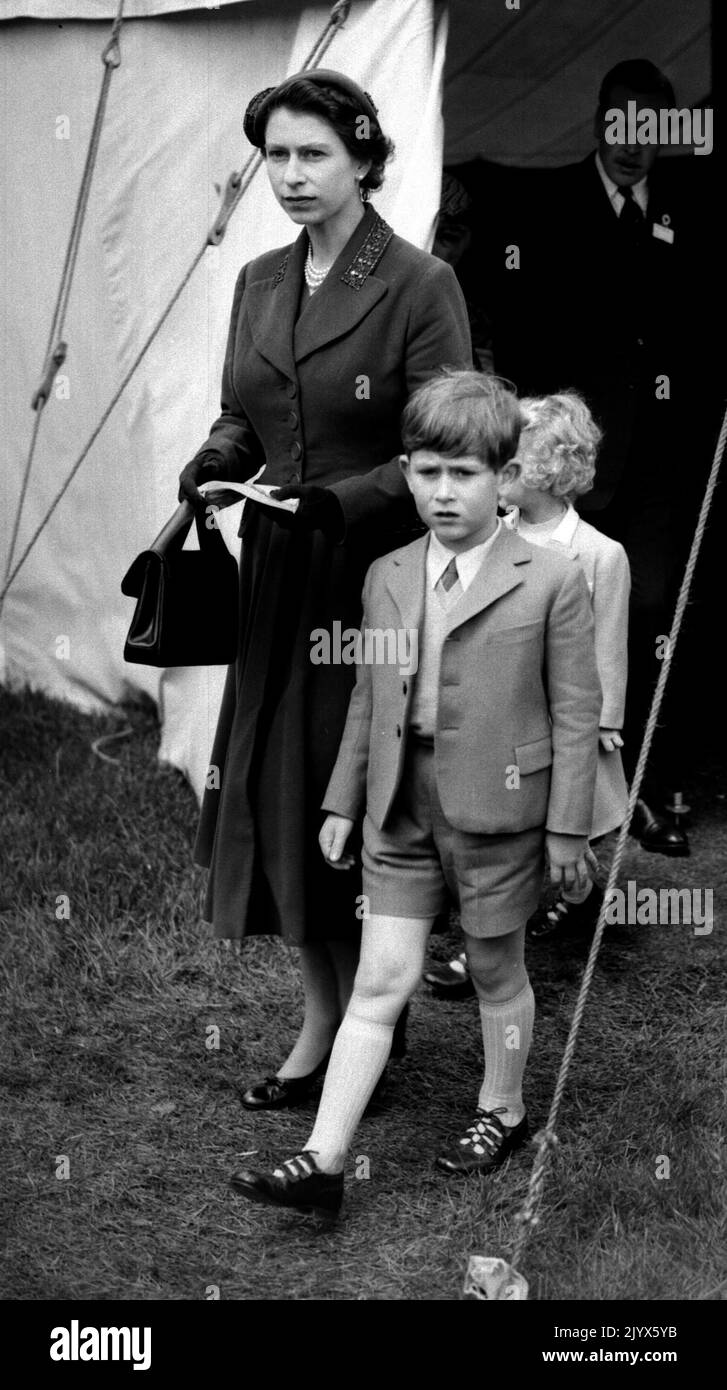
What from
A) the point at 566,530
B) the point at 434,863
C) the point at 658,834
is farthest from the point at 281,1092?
the point at 658,834

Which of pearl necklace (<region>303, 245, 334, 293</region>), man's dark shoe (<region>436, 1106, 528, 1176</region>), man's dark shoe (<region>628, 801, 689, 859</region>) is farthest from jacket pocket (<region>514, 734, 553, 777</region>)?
man's dark shoe (<region>628, 801, 689, 859</region>)

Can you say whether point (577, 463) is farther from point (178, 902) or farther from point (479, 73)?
point (479, 73)

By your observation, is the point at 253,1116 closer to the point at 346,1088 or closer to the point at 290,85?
the point at 346,1088

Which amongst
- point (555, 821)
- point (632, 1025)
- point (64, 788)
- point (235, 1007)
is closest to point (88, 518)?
point (64, 788)

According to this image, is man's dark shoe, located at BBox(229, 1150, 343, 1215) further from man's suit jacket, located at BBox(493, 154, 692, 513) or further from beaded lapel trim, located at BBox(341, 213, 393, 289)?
man's suit jacket, located at BBox(493, 154, 692, 513)

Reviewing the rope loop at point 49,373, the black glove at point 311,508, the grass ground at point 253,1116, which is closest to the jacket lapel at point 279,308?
the black glove at point 311,508

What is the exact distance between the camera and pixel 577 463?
13.9 ft

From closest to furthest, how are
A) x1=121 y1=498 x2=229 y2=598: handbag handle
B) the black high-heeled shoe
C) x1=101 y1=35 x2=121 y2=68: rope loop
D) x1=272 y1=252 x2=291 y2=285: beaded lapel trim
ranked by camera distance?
1. x1=121 y1=498 x2=229 y2=598: handbag handle
2. x1=272 y1=252 x2=291 y2=285: beaded lapel trim
3. the black high-heeled shoe
4. x1=101 y1=35 x2=121 y2=68: rope loop

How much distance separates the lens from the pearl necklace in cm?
366

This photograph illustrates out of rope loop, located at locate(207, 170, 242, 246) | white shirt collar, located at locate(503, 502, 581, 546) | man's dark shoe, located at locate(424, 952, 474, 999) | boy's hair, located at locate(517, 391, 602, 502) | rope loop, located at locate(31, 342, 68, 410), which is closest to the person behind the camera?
boy's hair, located at locate(517, 391, 602, 502)

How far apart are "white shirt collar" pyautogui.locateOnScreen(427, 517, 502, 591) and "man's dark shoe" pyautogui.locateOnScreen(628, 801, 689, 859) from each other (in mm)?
2315

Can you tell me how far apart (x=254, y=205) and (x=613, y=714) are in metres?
2.04
